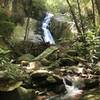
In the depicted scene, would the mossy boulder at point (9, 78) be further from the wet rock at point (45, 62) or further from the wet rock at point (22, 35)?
the wet rock at point (22, 35)

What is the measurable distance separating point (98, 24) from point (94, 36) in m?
3.46

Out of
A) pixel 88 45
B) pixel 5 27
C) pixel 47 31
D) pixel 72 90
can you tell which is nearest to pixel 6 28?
pixel 5 27

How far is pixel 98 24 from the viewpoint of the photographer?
17.4 metres

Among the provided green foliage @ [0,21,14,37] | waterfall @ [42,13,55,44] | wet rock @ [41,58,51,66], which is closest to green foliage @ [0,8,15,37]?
green foliage @ [0,21,14,37]

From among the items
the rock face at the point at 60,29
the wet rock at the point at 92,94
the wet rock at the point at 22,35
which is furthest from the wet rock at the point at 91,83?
the rock face at the point at 60,29

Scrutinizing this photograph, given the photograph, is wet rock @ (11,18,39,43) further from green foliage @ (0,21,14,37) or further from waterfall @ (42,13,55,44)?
green foliage @ (0,21,14,37)

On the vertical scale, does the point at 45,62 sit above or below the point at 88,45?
below

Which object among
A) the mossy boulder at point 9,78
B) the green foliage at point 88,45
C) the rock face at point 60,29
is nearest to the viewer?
the mossy boulder at point 9,78

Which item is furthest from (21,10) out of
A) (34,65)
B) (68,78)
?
(68,78)

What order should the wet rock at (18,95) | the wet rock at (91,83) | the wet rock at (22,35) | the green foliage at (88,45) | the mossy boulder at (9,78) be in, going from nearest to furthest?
the mossy boulder at (9,78) < the wet rock at (18,95) < the wet rock at (91,83) < the green foliage at (88,45) < the wet rock at (22,35)

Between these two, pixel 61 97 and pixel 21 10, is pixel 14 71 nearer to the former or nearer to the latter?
pixel 61 97

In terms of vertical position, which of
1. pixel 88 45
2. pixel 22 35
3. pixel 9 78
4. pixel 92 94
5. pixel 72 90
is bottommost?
pixel 72 90

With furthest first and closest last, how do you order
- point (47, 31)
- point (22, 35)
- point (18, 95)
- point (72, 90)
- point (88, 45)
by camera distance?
1. point (47, 31)
2. point (22, 35)
3. point (88, 45)
4. point (72, 90)
5. point (18, 95)

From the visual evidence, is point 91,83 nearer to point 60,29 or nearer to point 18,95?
point 18,95
